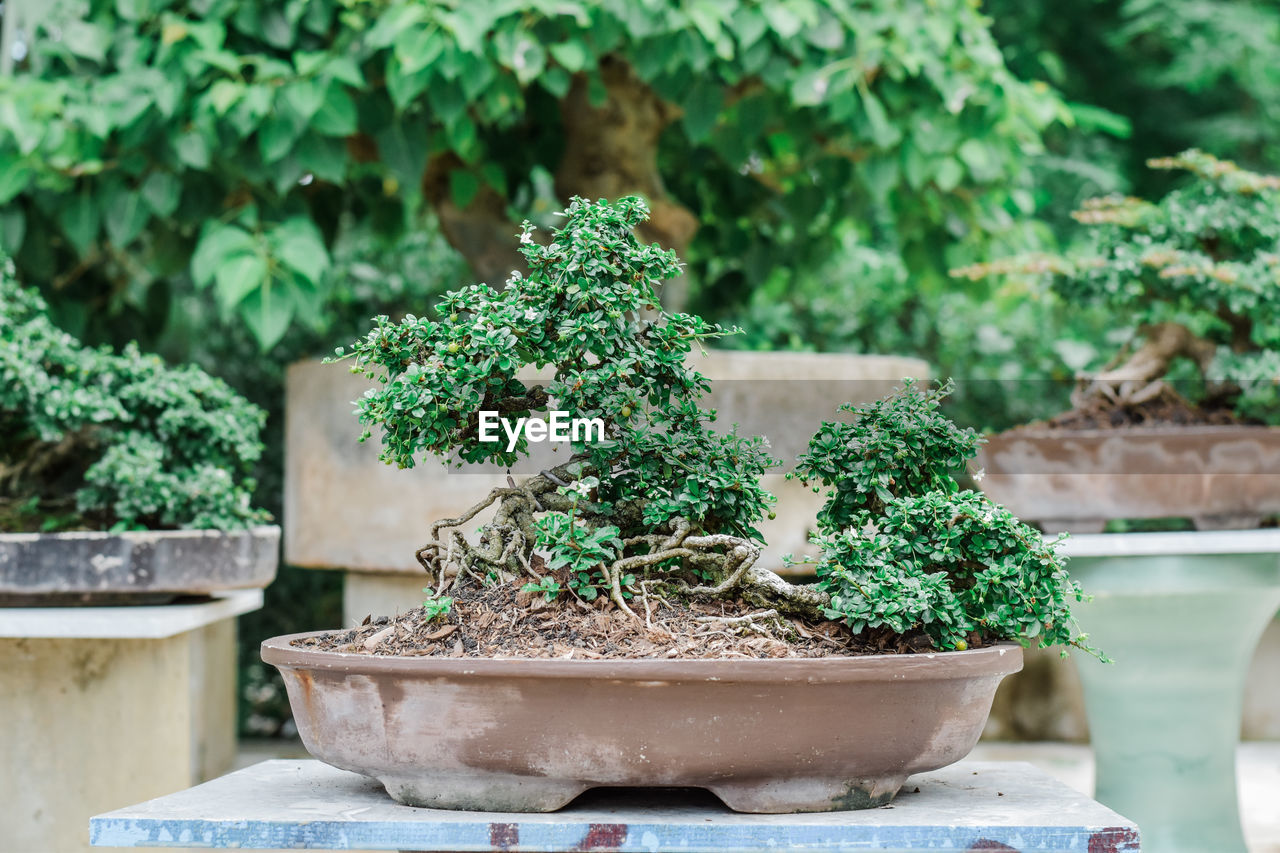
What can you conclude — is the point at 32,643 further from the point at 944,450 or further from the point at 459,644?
the point at 944,450

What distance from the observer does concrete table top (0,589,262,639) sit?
1.72 metres

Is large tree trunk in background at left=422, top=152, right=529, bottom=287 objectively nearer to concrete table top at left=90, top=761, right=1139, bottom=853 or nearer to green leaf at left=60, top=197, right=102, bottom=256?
green leaf at left=60, top=197, right=102, bottom=256

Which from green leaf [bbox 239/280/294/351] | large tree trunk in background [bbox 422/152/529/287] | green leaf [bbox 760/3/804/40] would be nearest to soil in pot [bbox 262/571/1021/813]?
green leaf [bbox 239/280/294/351]

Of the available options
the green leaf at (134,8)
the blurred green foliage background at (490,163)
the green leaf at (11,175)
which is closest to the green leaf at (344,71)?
the blurred green foliage background at (490,163)

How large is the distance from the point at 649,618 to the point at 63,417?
47.3 inches

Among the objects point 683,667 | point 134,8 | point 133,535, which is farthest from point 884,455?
point 134,8

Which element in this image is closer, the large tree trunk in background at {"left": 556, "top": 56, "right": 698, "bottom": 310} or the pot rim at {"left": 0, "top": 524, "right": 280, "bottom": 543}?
the pot rim at {"left": 0, "top": 524, "right": 280, "bottom": 543}

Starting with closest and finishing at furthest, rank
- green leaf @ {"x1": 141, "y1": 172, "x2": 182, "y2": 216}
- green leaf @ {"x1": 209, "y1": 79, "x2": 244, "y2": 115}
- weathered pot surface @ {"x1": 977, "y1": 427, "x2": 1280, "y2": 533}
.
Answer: weathered pot surface @ {"x1": 977, "y1": 427, "x2": 1280, "y2": 533}, green leaf @ {"x1": 209, "y1": 79, "x2": 244, "y2": 115}, green leaf @ {"x1": 141, "y1": 172, "x2": 182, "y2": 216}

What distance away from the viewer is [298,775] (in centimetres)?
118

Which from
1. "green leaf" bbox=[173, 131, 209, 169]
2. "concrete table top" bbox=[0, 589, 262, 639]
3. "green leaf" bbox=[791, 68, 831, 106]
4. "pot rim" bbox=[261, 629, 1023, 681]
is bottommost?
"concrete table top" bbox=[0, 589, 262, 639]

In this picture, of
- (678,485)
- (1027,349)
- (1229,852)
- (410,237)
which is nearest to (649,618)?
(678,485)

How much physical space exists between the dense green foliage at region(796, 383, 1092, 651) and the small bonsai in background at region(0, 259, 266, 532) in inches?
43.6

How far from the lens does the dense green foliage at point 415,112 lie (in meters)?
2.14

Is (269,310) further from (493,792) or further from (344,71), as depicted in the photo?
(493,792)
